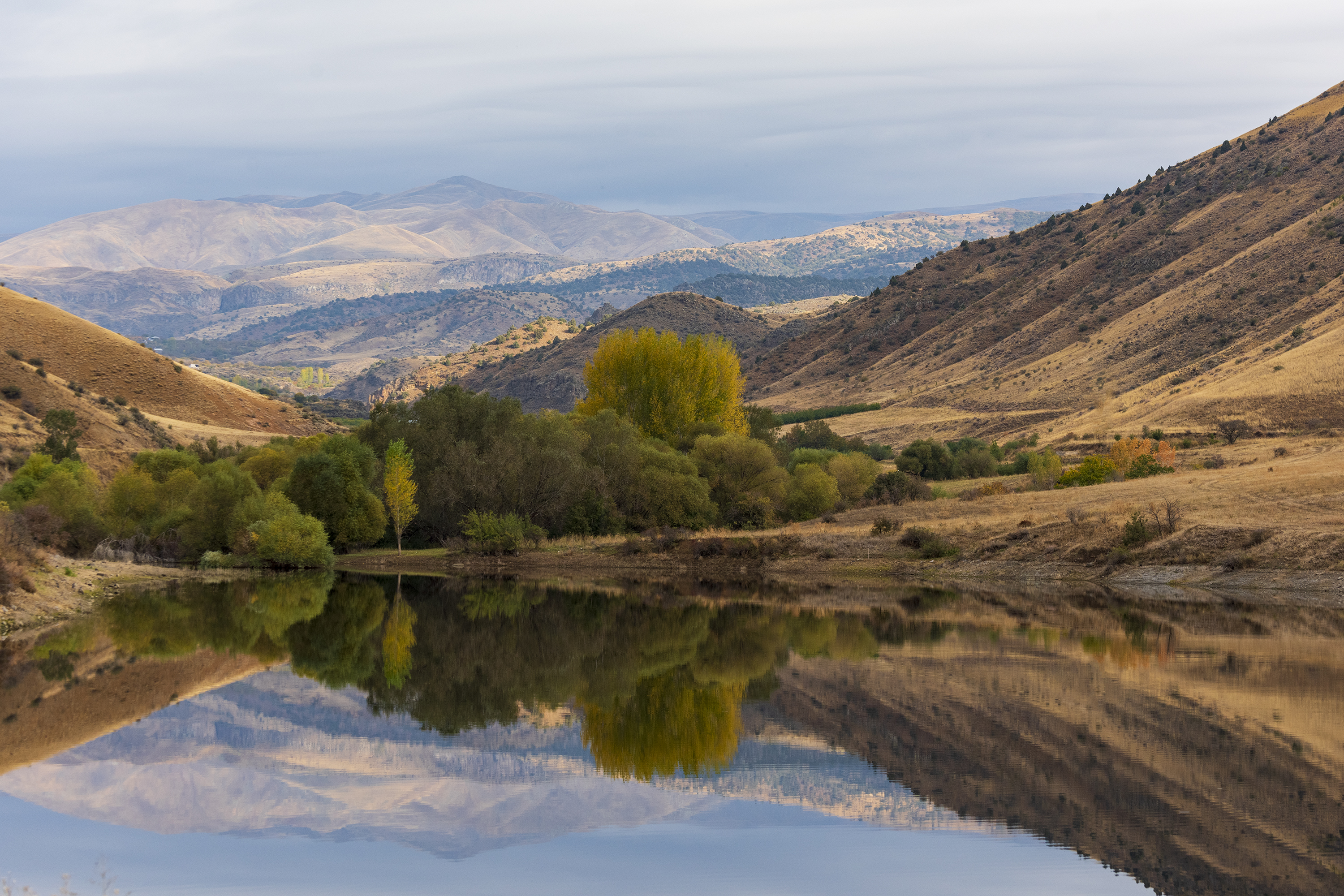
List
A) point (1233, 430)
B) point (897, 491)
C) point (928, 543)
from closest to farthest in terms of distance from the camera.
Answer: point (928, 543) → point (897, 491) → point (1233, 430)

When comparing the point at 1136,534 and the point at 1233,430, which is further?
the point at 1233,430

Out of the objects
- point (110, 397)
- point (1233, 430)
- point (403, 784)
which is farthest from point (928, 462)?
point (110, 397)

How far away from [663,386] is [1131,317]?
2412 inches

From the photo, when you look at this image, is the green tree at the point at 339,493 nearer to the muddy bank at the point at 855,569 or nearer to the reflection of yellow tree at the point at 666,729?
the muddy bank at the point at 855,569

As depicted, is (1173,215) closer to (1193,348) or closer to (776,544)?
(1193,348)

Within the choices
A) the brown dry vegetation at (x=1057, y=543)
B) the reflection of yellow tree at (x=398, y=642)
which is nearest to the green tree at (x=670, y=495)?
the brown dry vegetation at (x=1057, y=543)

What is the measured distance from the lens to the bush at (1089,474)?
60.2 m

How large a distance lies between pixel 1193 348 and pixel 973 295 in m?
51.4

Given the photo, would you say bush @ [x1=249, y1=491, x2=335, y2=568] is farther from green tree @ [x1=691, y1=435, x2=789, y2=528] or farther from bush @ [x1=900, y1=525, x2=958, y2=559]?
bush @ [x1=900, y1=525, x2=958, y2=559]

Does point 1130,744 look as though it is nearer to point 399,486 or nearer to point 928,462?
point 399,486

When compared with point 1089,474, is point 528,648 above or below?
below

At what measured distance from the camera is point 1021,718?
74.4ft

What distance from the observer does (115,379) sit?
109m

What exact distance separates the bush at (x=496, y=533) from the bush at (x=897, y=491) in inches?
762
